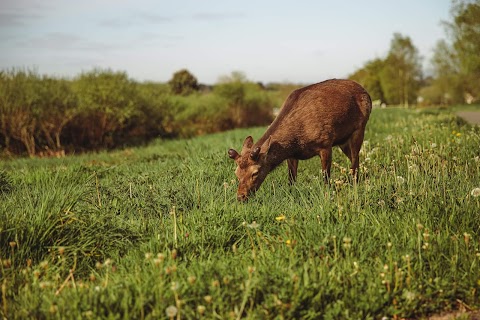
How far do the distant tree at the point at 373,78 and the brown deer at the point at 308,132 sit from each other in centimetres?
5455

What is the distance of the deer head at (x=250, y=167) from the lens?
22.8ft

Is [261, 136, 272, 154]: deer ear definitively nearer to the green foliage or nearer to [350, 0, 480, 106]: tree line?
[350, 0, 480, 106]: tree line

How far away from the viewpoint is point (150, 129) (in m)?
28.8

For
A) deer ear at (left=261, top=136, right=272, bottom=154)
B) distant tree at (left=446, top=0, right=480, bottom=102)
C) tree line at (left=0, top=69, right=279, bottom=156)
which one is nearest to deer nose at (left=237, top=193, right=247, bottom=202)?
deer ear at (left=261, top=136, right=272, bottom=154)

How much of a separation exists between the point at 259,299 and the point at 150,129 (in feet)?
84.1

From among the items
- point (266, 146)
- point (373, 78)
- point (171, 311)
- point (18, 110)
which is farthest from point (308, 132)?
point (373, 78)

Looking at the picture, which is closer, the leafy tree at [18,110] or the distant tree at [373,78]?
the leafy tree at [18,110]

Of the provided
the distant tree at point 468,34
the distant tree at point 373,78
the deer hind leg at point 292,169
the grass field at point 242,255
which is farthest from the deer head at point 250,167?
the distant tree at point 373,78

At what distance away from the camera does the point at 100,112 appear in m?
25.7

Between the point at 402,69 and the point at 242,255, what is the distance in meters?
58.5

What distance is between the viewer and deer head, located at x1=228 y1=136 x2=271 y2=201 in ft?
22.8

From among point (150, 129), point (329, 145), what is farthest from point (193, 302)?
point (150, 129)

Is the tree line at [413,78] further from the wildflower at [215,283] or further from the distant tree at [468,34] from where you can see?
the wildflower at [215,283]

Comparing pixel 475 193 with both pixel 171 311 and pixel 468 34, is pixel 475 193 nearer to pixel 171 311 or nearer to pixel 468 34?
pixel 171 311
